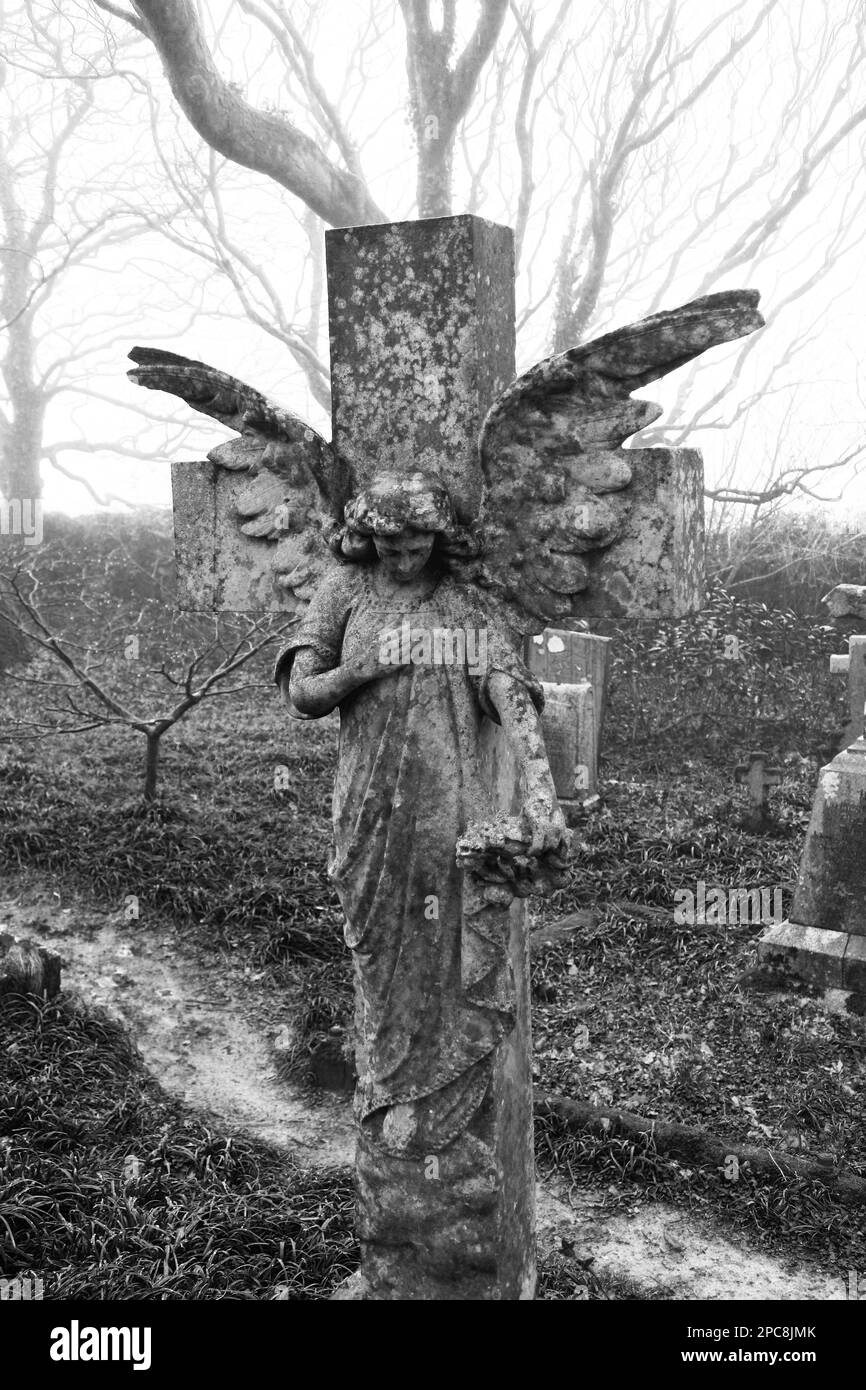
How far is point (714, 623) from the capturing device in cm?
1377

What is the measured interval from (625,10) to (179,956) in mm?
11621

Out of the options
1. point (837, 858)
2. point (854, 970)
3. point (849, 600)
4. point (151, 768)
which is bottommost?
point (854, 970)

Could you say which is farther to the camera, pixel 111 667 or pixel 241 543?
pixel 111 667

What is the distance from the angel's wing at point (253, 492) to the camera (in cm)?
318

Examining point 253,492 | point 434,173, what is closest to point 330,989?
point 253,492

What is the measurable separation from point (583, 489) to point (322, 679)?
80cm

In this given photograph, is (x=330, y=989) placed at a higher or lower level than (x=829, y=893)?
lower

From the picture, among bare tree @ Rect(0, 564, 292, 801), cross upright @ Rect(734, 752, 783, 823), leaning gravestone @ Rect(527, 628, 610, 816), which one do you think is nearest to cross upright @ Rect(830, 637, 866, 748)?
cross upright @ Rect(734, 752, 783, 823)

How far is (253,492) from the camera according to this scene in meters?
3.31

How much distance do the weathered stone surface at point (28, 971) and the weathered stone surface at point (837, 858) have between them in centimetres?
453

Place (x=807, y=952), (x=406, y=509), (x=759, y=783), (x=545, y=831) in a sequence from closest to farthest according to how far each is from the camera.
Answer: (x=545, y=831)
(x=406, y=509)
(x=807, y=952)
(x=759, y=783)

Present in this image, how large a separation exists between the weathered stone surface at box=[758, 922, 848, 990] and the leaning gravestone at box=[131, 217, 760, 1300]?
4400 millimetres

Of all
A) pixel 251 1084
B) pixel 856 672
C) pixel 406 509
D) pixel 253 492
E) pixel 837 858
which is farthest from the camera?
pixel 856 672

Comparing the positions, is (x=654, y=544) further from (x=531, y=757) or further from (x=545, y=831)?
(x=545, y=831)
